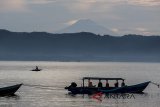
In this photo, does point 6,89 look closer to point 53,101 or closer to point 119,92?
point 53,101

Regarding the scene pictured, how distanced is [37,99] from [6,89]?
19.1 ft

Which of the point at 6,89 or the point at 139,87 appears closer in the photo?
the point at 6,89

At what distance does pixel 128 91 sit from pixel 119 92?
2326 mm

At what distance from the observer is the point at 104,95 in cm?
9494

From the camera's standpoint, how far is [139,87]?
9975 cm

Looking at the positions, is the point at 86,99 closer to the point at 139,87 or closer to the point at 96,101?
the point at 96,101

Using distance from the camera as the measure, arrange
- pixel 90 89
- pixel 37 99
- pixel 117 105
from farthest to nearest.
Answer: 1. pixel 90 89
2. pixel 37 99
3. pixel 117 105

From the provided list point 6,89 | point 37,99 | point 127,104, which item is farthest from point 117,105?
point 6,89

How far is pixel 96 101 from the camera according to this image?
87188mm

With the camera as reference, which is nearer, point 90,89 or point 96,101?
point 96,101

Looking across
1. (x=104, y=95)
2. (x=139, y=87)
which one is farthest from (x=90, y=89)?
(x=139, y=87)

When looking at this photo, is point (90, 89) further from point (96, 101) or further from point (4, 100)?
point (4, 100)

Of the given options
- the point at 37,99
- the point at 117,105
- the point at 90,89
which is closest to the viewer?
the point at 117,105

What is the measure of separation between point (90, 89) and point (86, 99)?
542 centimetres
